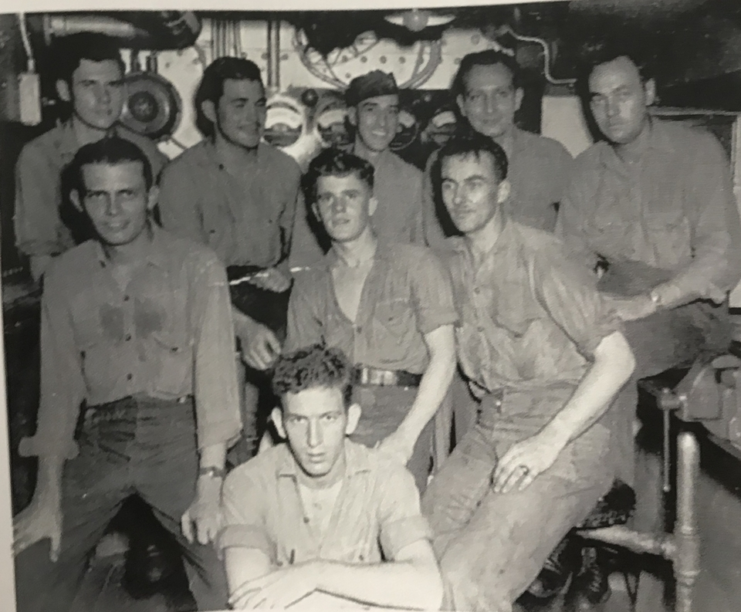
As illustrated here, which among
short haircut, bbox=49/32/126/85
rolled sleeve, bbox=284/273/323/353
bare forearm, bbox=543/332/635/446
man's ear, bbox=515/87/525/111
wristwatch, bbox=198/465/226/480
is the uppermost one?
short haircut, bbox=49/32/126/85

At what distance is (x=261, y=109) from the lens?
0.79 m

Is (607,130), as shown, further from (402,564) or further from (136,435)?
(136,435)

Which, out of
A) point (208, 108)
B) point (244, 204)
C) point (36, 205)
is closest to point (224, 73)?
point (208, 108)

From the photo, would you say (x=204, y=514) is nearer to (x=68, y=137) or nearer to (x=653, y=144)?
(x=68, y=137)

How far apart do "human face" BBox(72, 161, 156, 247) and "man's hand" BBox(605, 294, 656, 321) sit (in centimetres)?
52

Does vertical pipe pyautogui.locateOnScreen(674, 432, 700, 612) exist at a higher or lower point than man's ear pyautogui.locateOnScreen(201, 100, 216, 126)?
lower

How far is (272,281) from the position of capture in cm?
80

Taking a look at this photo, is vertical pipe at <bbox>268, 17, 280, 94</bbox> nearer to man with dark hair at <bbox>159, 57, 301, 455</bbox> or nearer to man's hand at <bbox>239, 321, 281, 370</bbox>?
man with dark hair at <bbox>159, 57, 301, 455</bbox>

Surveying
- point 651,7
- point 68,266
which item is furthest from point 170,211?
point 651,7

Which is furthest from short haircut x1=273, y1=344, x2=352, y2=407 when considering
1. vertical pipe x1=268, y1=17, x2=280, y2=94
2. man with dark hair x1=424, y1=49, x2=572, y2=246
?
vertical pipe x1=268, y1=17, x2=280, y2=94

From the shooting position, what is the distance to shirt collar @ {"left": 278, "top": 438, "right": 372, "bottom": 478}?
0.78 meters

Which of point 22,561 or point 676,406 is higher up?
point 676,406

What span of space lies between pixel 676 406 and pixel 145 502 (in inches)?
23.3

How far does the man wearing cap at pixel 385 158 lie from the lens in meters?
0.78
